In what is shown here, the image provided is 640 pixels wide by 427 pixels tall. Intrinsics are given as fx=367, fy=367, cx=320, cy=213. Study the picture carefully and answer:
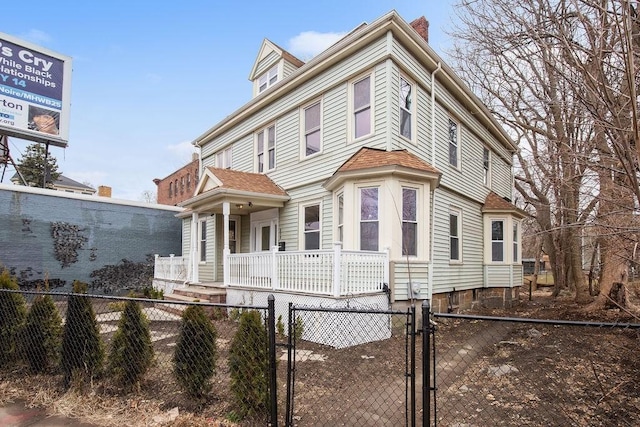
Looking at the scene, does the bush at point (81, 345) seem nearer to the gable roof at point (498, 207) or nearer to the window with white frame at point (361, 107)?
the window with white frame at point (361, 107)

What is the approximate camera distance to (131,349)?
4.37 meters

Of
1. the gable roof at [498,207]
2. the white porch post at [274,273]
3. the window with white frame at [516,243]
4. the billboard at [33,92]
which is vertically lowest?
the white porch post at [274,273]

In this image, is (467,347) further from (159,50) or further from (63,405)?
(159,50)

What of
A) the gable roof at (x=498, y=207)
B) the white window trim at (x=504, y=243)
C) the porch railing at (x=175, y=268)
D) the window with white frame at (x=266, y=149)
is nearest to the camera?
the window with white frame at (x=266, y=149)

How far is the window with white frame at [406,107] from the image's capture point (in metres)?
9.04

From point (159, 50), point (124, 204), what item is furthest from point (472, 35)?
point (124, 204)

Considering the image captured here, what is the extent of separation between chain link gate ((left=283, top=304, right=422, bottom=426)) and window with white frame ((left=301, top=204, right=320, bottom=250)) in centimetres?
297

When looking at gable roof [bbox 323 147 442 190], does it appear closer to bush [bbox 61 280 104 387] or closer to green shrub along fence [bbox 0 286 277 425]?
green shrub along fence [bbox 0 286 277 425]

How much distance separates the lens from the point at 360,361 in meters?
6.09

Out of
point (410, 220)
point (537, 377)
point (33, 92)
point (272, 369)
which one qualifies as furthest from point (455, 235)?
point (33, 92)

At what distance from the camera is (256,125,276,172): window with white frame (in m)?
12.4

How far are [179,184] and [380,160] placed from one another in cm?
2786

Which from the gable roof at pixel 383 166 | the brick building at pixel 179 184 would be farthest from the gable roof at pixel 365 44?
the brick building at pixel 179 184

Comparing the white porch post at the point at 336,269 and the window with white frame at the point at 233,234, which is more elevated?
the window with white frame at the point at 233,234
